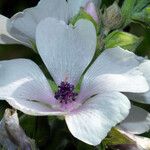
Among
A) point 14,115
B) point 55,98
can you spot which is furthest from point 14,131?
point 55,98

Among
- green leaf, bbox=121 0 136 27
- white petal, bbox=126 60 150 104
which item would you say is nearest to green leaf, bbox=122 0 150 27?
green leaf, bbox=121 0 136 27

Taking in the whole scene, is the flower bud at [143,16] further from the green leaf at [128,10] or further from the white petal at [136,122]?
the white petal at [136,122]

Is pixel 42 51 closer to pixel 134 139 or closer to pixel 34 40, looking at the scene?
pixel 34 40

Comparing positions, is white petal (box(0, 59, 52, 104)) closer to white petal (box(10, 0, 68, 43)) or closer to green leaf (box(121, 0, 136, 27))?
white petal (box(10, 0, 68, 43))

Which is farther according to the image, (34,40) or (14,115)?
(34,40)

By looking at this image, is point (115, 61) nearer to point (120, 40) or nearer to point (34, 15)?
point (120, 40)

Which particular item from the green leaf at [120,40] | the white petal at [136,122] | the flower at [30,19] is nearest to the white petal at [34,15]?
the flower at [30,19]
